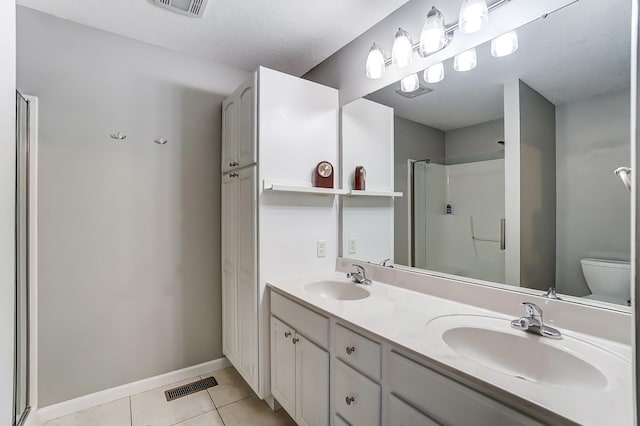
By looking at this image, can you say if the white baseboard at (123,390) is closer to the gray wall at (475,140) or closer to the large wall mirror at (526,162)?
the large wall mirror at (526,162)

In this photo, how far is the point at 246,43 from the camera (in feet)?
6.82

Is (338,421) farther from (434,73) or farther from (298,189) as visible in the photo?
(434,73)

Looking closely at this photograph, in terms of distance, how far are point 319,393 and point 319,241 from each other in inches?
36.6

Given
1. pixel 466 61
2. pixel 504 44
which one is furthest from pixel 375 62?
pixel 504 44

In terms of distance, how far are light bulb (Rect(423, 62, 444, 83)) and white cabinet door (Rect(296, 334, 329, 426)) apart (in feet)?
5.02

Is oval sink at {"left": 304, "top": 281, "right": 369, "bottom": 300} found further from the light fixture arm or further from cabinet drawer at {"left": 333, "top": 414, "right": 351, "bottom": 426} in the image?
the light fixture arm

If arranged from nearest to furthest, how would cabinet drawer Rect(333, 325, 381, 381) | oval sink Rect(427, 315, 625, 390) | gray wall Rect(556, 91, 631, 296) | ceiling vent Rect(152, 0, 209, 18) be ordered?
oval sink Rect(427, 315, 625, 390) < gray wall Rect(556, 91, 631, 296) < cabinet drawer Rect(333, 325, 381, 381) < ceiling vent Rect(152, 0, 209, 18)

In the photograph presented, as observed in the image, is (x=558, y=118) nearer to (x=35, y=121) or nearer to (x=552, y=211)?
(x=552, y=211)

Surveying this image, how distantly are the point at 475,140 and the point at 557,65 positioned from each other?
15.7 inches

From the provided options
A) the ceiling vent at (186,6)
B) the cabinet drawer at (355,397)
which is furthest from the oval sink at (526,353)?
the ceiling vent at (186,6)

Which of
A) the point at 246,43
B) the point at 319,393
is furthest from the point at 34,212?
the point at 319,393

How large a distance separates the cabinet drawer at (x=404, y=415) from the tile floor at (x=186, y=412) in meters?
1.01

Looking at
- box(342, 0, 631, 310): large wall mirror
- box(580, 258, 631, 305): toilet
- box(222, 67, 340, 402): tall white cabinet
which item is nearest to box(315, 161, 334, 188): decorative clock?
Answer: box(222, 67, 340, 402): tall white cabinet

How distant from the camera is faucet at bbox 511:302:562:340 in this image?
1.01 metres
